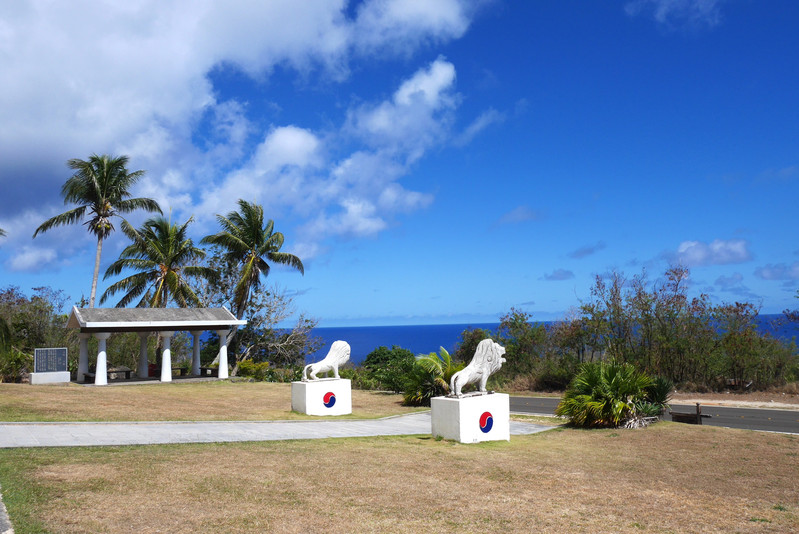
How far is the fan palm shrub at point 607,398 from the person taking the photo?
48.3 feet

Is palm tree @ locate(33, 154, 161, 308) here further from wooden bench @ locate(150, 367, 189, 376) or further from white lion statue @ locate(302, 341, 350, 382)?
white lion statue @ locate(302, 341, 350, 382)

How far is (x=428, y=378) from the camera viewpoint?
67.4ft

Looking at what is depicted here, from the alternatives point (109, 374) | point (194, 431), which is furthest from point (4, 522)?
point (109, 374)

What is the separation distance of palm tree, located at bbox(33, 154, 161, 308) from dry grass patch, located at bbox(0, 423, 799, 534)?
26.1 metres

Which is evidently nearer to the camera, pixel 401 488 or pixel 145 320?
pixel 401 488

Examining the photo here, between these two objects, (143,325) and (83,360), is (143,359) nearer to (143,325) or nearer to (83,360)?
(83,360)

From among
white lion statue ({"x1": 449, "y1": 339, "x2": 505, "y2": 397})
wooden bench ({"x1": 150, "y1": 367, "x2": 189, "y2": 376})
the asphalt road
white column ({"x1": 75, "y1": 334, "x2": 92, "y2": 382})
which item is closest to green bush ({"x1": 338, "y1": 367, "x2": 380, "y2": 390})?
the asphalt road

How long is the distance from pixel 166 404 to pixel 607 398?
42.3 feet

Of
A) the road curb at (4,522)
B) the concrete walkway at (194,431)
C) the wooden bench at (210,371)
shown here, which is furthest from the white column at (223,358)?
the road curb at (4,522)

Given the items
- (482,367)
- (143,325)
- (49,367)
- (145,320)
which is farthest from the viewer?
(145,320)

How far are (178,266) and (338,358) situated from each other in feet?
76.6

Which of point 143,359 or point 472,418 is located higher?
point 143,359

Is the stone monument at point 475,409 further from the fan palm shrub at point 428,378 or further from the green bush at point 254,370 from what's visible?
the green bush at point 254,370

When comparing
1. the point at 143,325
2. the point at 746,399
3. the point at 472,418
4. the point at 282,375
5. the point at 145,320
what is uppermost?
the point at 145,320
